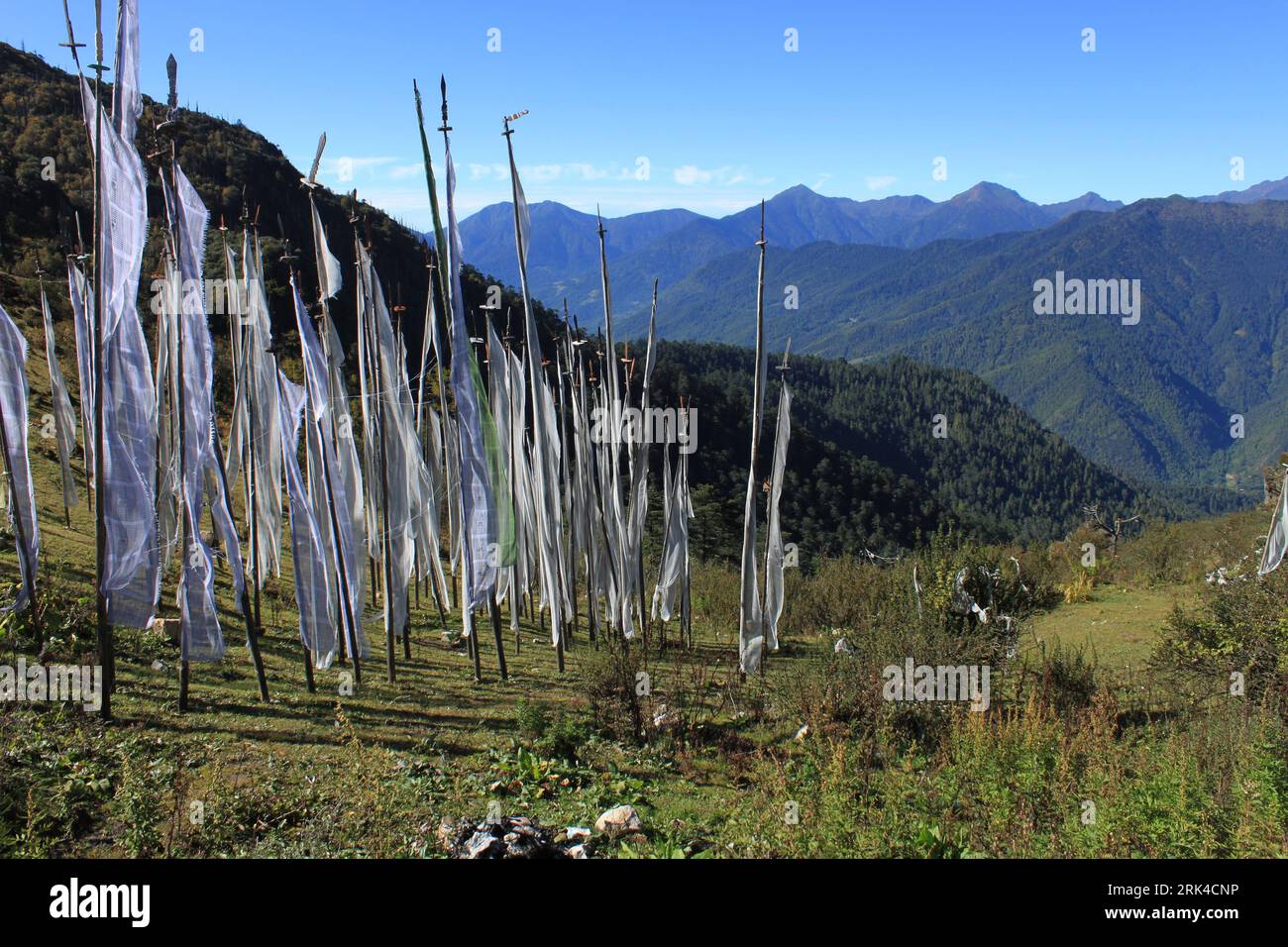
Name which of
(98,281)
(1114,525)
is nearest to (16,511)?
(98,281)

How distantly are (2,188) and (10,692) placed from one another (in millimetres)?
38264

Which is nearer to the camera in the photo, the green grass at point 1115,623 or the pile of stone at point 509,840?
the pile of stone at point 509,840

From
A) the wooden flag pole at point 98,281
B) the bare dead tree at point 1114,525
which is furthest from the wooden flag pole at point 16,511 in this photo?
the bare dead tree at point 1114,525

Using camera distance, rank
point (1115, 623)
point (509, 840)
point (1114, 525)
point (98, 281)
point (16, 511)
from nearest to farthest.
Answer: point (509, 840) → point (98, 281) → point (16, 511) → point (1115, 623) → point (1114, 525)

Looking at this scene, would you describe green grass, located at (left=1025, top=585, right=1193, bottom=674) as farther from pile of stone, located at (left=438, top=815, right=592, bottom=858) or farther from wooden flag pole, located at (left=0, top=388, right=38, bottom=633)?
wooden flag pole, located at (left=0, top=388, right=38, bottom=633)

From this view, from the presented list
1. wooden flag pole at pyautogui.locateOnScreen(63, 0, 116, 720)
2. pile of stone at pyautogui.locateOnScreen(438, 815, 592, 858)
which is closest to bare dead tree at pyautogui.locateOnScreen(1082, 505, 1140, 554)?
pile of stone at pyautogui.locateOnScreen(438, 815, 592, 858)

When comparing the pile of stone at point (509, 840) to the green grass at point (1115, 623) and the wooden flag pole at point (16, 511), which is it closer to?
the wooden flag pole at point (16, 511)

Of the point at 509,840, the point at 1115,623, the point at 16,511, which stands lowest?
the point at 1115,623

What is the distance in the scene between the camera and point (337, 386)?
1162 cm

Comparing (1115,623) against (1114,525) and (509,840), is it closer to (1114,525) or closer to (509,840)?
(1114,525)

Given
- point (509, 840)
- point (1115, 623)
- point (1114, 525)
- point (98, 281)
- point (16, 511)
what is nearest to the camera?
point (509, 840)

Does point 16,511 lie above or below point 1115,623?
above

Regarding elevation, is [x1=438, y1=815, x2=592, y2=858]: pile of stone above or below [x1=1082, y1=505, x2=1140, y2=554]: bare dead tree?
below

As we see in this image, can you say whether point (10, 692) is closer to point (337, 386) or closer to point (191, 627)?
point (191, 627)
